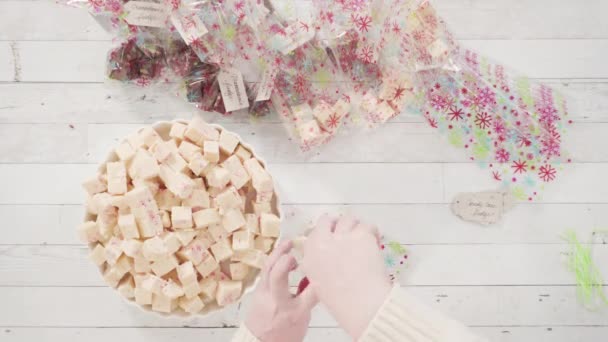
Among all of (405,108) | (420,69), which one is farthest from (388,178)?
(420,69)

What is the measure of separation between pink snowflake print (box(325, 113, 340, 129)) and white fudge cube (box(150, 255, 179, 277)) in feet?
1.69

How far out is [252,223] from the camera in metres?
1.33

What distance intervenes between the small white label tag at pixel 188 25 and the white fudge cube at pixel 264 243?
1.68 ft

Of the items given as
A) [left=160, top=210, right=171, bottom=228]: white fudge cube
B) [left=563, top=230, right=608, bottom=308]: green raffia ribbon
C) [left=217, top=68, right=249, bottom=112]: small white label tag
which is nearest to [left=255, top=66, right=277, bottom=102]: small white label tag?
[left=217, top=68, right=249, bottom=112]: small white label tag

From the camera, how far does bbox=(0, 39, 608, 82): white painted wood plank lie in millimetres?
1521

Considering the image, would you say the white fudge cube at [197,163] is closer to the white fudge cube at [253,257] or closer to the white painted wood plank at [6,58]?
the white fudge cube at [253,257]

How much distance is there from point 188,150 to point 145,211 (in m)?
0.17

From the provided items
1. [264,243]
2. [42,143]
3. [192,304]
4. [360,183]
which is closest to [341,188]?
[360,183]

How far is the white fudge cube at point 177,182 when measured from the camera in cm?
128

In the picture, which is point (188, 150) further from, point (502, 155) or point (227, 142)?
point (502, 155)

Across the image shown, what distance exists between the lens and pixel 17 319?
59.9 inches

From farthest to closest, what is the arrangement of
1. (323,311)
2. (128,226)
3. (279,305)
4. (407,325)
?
(323,311) → (128,226) → (279,305) → (407,325)

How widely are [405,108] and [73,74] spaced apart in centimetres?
90

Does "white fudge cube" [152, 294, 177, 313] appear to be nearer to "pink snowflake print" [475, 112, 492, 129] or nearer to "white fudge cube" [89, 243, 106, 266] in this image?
"white fudge cube" [89, 243, 106, 266]
